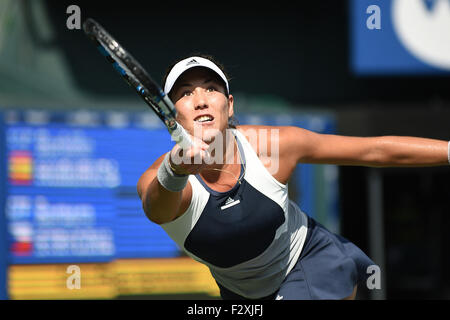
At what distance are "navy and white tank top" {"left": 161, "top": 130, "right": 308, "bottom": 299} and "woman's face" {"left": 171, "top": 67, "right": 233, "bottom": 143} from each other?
0.77 ft

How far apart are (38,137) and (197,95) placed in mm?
4626

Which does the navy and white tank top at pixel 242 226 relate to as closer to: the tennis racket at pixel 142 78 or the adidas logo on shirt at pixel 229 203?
the adidas logo on shirt at pixel 229 203

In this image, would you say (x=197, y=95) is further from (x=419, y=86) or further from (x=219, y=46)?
(x=419, y=86)

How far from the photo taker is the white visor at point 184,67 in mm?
3432

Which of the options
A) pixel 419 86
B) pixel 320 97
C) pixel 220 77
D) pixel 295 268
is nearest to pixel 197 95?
pixel 220 77

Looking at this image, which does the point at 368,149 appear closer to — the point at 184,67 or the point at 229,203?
the point at 229,203

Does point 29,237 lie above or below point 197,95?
below

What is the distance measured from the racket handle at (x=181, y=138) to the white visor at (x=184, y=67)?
73 centimetres

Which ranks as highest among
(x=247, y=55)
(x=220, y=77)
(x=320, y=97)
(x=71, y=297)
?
(x=247, y=55)

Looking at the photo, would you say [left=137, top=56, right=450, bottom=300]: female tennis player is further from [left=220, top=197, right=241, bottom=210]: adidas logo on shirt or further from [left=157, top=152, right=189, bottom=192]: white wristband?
[left=157, top=152, right=189, bottom=192]: white wristband

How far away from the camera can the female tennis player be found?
10.9 feet

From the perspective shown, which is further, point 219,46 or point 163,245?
point 219,46

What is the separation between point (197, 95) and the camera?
3.40 metres

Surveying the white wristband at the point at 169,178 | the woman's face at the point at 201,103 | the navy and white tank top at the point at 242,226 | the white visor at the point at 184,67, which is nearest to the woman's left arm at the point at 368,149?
the navy and white tank top at the point at 242,226
